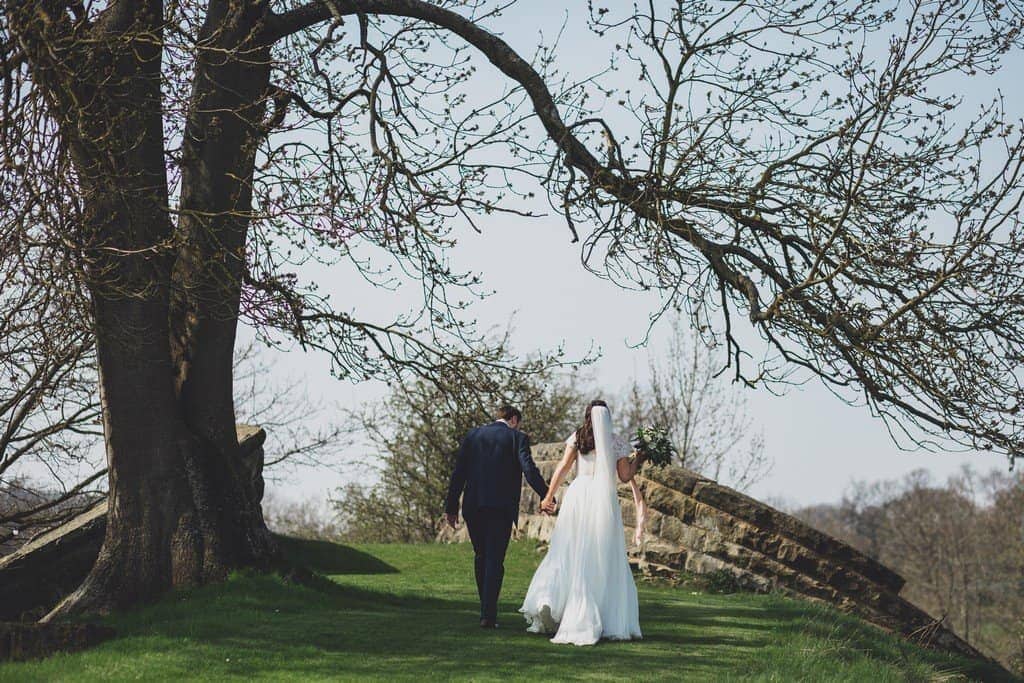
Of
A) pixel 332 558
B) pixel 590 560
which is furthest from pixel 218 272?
pixel 332 558

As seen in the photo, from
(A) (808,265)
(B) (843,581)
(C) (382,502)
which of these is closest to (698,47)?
(A) (808,265)

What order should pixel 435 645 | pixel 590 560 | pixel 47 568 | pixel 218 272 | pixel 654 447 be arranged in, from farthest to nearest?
pixel 47 568 → pixel 218 272 → pixel 654 447 → pixel 590 560 → pixel 435 645

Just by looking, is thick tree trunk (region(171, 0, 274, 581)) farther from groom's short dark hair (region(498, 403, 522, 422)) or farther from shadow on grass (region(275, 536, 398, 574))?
shadow on grass (region(275, 536, 398, 574))

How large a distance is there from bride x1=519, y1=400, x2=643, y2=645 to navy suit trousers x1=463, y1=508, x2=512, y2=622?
1.24 ft

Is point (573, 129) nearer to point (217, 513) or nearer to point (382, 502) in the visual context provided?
Result: point (217, 513)

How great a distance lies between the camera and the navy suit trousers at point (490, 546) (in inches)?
435

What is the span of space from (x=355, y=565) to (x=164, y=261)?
7.73 meters

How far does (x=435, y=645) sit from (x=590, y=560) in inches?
66.1

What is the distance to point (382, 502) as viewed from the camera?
1091 inches

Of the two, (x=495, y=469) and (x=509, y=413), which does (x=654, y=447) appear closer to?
(x=509, y=413)

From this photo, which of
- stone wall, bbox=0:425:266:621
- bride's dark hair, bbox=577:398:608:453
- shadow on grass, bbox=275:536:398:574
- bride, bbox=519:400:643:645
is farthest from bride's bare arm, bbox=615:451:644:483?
shadow on grass, bbox=275:536:398:574

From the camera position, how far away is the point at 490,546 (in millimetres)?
11109

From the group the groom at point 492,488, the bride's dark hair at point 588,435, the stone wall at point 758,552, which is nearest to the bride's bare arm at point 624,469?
the bride's dark hair at point 588,435

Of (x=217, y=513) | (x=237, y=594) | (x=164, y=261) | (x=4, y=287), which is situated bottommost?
(x=237, y=594)
